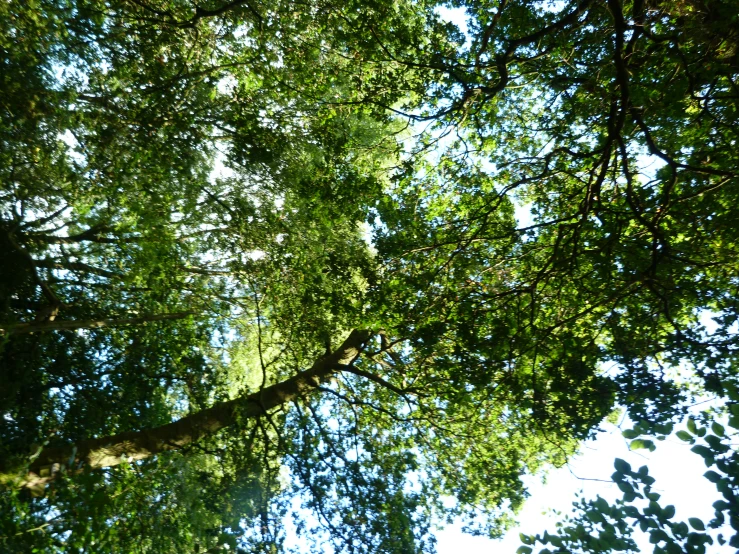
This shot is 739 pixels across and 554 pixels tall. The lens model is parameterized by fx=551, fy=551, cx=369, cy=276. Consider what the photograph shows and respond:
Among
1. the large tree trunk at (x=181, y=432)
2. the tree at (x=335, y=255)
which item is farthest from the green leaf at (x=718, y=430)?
the large tree trunk at (x=181, y=432)

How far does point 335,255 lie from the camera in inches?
417

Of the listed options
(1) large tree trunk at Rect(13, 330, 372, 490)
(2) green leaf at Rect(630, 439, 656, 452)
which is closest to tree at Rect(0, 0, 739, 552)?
(1) large tree trunk at Rect(13, 330, 372, 490)

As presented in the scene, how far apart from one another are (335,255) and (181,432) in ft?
13.9

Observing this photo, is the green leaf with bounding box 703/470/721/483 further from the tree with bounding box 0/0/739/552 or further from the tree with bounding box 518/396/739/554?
the tree with bounding box 0/0/739/552

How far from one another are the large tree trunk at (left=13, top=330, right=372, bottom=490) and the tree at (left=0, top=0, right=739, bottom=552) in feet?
0.16

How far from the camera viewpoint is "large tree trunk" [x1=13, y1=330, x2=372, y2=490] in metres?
8.23

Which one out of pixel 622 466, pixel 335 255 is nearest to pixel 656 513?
pixel 622 466

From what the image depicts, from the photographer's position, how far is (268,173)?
12.6 m

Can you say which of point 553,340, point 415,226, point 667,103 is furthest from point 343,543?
point 667,103

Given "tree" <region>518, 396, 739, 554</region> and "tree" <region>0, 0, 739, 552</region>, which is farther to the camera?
"tree" <region>0, 0, 739, 552</region>

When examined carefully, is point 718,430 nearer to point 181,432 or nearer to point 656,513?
point 656,513

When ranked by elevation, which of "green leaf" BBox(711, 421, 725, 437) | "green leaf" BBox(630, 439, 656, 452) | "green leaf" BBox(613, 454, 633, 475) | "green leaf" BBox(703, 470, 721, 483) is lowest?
"green leaf" BBox(703, 470, 721, 483)

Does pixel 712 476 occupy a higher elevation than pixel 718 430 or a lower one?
lower

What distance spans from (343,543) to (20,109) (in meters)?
9.36
